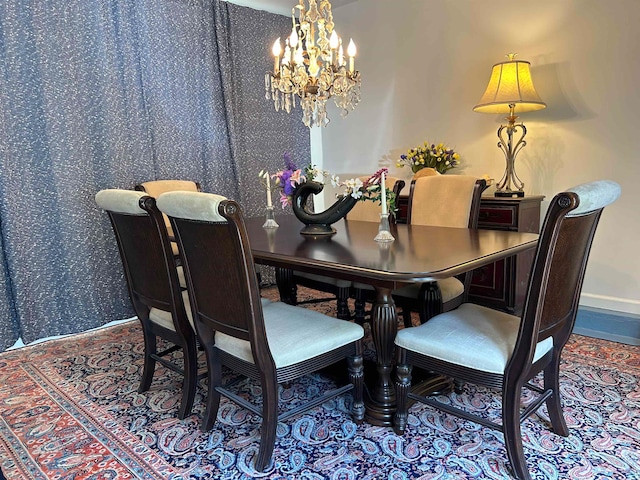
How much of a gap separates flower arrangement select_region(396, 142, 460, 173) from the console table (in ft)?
2.02

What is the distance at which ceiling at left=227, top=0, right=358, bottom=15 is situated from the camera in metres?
4.18

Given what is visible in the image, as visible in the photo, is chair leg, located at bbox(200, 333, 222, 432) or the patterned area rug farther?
chair leg, located at bbox(200, 333, 222, 432)

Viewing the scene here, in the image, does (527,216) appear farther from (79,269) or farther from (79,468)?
(79,269)

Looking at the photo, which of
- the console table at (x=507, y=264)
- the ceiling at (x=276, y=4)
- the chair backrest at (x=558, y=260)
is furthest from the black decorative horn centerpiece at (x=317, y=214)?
the ceiling at (x=276, y=4)

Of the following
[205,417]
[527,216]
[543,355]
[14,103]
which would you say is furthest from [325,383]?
[14,103]

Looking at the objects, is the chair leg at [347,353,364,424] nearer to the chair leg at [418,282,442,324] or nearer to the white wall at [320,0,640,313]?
the chair leg at [418,282,442,324]

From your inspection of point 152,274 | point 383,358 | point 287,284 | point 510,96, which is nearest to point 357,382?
point 383,358

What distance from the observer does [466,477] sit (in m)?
1.62

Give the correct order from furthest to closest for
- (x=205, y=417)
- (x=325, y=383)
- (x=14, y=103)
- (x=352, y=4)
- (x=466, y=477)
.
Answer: (x=352, y=4) < (x=14, y=103) < (x=325, y=383) < (x=205, y=417) < (x=466, y=477)

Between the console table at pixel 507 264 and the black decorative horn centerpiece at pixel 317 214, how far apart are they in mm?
1259

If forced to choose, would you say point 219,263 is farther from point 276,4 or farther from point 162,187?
point 276,4

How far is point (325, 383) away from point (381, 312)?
0.77m

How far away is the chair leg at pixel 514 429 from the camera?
1.54 meters

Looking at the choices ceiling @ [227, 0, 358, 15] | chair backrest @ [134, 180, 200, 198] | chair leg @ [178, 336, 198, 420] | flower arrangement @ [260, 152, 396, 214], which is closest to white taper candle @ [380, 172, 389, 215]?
flower arrangement @ [260, 152, 396, 214]
